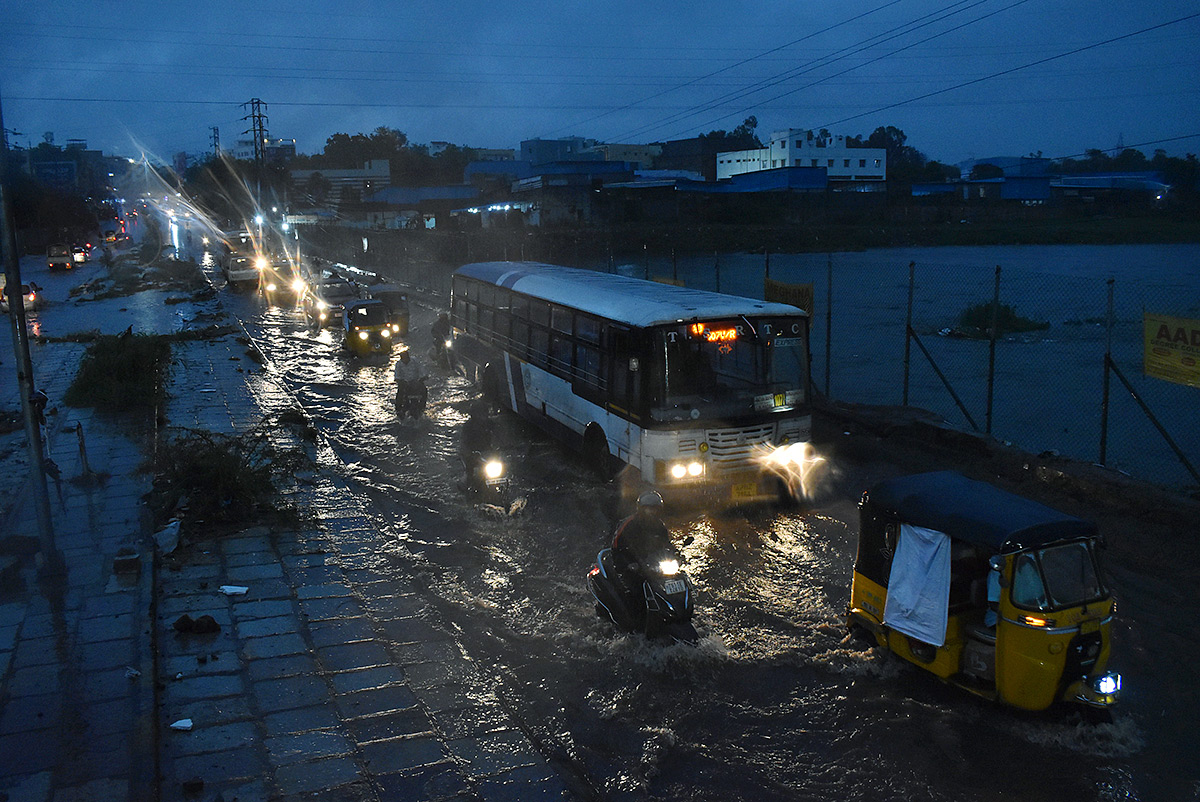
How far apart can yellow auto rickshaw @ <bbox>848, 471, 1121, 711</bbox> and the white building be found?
2827 inches

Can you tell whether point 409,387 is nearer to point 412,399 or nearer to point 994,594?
point 412,399

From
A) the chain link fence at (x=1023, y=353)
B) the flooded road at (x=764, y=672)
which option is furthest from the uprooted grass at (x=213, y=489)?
the chain link fence at (x=1023, y=353)

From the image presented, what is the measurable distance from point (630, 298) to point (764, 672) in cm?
623

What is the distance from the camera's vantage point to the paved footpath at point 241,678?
5.73 m

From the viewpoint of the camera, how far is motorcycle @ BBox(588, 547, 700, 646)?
738 cm

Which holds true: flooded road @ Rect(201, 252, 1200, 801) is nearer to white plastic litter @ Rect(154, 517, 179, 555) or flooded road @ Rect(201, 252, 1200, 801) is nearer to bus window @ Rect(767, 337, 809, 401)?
bus window @ Rect(767, 337, 809, 401)

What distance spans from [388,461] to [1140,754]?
1115 cm

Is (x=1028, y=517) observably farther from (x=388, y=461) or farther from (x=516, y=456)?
(x=388, y=461)

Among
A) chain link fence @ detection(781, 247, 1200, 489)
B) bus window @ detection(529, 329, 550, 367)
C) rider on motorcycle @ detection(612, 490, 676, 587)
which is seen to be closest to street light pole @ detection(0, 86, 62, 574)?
rider on motorcycle @ detection(612, 490, 676, 587)

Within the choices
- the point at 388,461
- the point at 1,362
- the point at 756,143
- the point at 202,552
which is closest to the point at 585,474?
the point at 388,461

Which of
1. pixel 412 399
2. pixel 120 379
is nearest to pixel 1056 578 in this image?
pixel 412 399

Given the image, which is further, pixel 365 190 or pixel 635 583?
pixel 365 190

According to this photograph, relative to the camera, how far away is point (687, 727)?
6418mm

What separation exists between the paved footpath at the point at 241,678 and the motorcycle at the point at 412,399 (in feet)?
18.0
